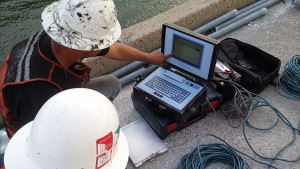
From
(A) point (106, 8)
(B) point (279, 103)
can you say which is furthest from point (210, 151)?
(A) point (106, 8)

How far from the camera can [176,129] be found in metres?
2.52

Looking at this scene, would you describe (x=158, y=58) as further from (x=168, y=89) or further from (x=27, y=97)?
(x=27, y=97)

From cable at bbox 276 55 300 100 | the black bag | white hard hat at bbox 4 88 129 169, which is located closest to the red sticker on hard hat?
white hard hat at bbox 4 88 129 169

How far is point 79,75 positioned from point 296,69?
211 cm

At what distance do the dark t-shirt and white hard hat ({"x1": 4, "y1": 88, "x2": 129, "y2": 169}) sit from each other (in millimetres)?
389

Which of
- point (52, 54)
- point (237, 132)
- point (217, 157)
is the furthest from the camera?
point (237, 132)

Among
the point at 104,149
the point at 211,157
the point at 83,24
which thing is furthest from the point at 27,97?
the point at 211,157

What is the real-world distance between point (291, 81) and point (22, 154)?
8.31 ft

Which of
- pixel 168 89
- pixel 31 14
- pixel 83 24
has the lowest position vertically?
pixel 31 14

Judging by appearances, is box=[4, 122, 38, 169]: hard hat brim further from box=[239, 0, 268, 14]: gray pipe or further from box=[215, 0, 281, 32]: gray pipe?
box=[239, 0, 268, 14]: gray pipe

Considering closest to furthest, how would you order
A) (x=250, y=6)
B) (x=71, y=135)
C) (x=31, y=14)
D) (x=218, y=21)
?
(x=71, y=135) < (x=218, y=21) < (x=250, y=6) < (x=31, y=14)

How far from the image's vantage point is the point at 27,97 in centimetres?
181

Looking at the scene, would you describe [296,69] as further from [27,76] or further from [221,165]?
[27,76]

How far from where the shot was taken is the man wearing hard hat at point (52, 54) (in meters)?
1.80
